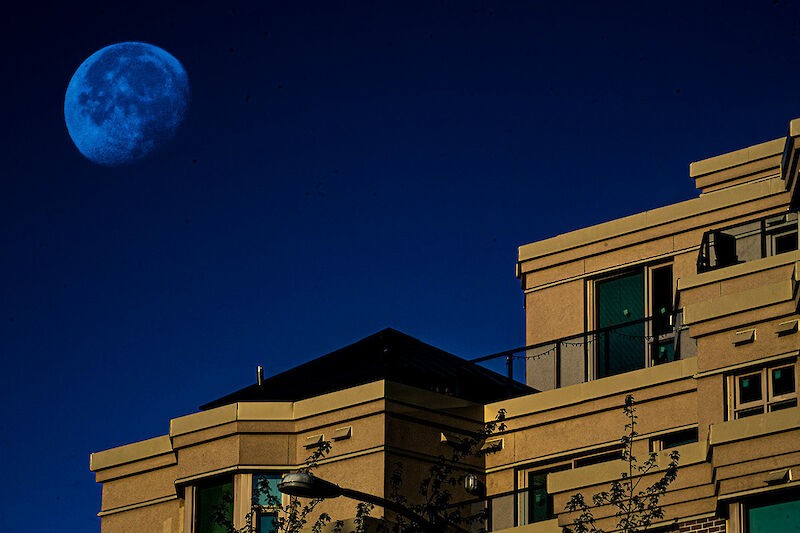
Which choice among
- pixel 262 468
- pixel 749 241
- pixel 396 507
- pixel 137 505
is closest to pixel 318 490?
pixel 396 507

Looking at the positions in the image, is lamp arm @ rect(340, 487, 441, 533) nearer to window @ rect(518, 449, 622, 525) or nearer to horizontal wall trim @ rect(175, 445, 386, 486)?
window @ rect(518, 449, 622, 525)

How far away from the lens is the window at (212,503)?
37134 mm

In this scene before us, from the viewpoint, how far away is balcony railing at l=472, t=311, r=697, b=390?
3766 centimetres

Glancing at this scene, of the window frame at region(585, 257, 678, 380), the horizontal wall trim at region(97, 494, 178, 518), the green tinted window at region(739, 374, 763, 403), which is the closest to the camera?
the green tinted window at region(739, 374, 763, 403)

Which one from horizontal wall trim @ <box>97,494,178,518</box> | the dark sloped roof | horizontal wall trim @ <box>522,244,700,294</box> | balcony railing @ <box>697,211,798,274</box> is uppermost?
horizontal wall trim @ <box>522,244,700,294</box>

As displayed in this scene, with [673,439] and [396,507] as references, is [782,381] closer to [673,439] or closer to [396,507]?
[673,439]

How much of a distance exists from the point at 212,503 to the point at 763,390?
10599mm

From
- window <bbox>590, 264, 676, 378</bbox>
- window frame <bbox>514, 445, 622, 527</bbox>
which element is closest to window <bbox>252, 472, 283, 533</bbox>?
window frame <bbox>514, 445, 622, 527</bbox>

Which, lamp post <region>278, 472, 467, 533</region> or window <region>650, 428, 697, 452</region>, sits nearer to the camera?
lamp post <region>278, 472, 467, 533</region>

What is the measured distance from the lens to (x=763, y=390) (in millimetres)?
32656

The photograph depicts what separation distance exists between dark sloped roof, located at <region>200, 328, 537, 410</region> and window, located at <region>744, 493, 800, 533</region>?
8324 mm

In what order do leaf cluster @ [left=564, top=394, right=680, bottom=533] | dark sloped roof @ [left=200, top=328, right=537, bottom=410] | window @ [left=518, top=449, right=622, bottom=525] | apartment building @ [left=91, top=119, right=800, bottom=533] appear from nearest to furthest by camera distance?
1. leaf cluster @ [left=564, top=394, right=680, bottom=533]
2. apartment building @ [left=91, top=119, right=800, bottom=533]
3. window @ [left=518, top=449, right=622, bottom=525]
4. dark sloped roof @ [left=200, top=328, right=537, bottom=410]

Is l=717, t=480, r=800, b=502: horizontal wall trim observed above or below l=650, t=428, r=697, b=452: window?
below

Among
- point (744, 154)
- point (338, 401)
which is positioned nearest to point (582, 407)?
point (338, 401)
